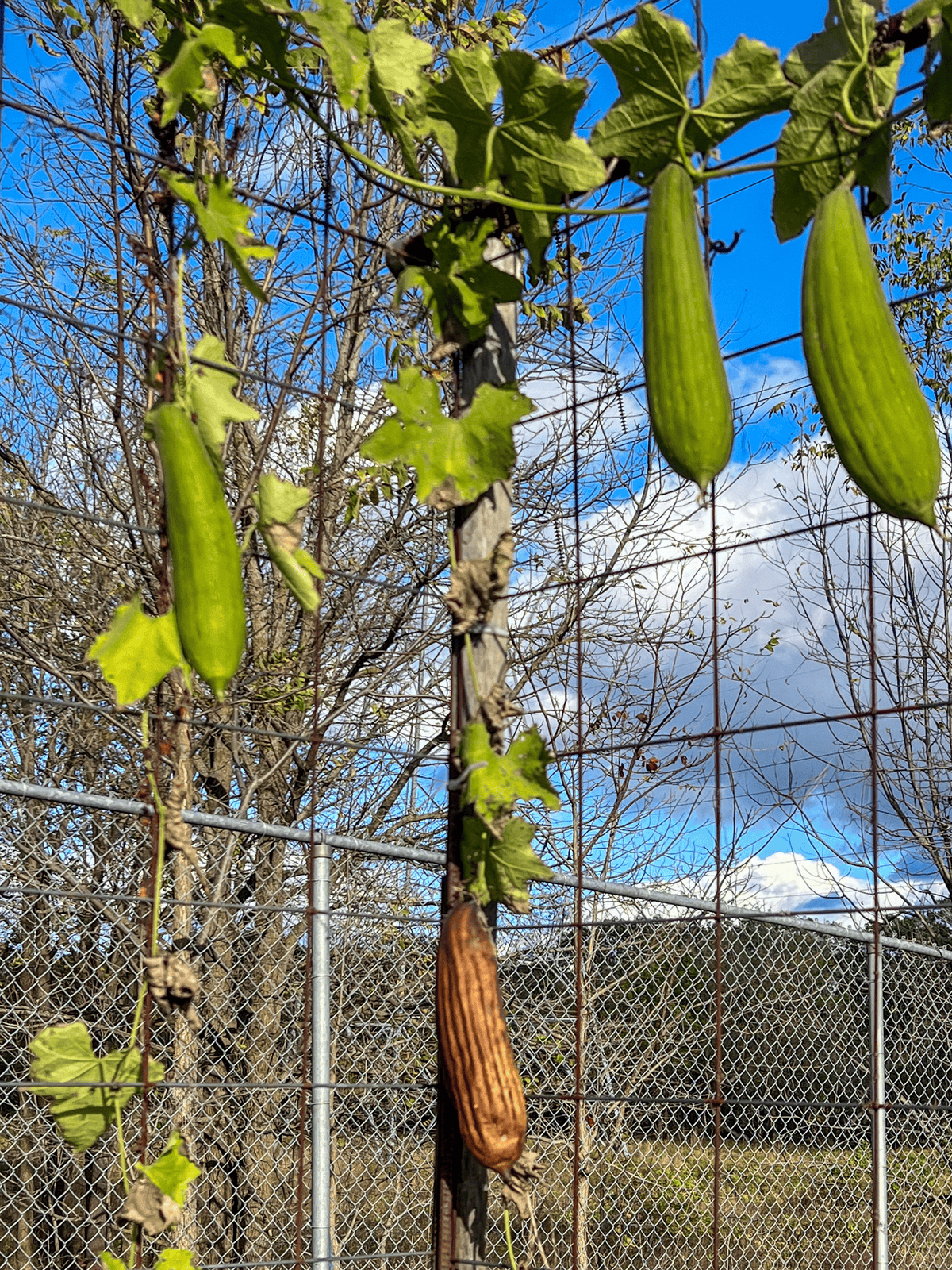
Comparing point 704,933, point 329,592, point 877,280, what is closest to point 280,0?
point 877,280

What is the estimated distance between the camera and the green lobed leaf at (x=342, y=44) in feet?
4.43

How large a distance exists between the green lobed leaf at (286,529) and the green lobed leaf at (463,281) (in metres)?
0.30

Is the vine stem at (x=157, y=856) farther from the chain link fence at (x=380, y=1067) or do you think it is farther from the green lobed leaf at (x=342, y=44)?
the chain link fence at (x=380, y=1067)

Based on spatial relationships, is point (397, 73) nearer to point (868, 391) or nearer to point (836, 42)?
point (836, 42)

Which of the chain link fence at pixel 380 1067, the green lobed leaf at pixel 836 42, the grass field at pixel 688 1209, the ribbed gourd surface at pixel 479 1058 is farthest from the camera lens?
the grass field at pixel 688 1209

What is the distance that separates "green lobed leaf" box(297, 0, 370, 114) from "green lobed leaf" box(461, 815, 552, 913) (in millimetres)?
804

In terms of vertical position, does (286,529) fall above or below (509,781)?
above

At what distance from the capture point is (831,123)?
1.20m

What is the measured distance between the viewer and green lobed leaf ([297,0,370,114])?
1352 mm

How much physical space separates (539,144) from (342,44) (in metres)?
0.25

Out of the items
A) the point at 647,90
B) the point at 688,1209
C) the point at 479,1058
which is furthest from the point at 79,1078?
the point at 688,1209

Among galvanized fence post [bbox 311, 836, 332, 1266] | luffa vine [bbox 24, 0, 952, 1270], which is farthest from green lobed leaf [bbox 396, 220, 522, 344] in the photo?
galvanized fence post [bbox 311, 836, 332, 1266]

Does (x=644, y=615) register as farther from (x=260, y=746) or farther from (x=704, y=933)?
(x=260, y=746)

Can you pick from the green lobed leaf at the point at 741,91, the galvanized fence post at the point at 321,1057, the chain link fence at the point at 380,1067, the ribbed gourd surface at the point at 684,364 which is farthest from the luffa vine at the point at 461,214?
the chain link fence at the point at 380,1067
